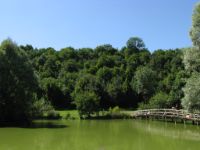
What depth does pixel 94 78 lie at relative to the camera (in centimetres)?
6819

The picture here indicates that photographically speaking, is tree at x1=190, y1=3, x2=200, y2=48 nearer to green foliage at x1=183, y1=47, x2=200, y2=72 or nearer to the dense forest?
the dense forest

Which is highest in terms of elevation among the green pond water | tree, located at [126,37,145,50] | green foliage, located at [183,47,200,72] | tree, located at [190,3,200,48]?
tree, located at [126,37,145,50]

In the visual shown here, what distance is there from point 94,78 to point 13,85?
29.8m

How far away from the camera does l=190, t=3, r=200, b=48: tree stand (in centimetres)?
2753

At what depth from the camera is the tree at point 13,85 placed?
3925cm

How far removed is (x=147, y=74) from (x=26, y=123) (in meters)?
36.0

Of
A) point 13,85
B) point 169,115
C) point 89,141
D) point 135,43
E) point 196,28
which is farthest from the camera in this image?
point 135,43

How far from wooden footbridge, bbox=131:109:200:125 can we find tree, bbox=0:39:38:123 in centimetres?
1705

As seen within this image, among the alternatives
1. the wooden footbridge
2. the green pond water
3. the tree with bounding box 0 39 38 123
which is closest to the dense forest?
the tree with bounding box 0 39 38 123

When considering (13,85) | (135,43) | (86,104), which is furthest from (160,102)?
(135,43)

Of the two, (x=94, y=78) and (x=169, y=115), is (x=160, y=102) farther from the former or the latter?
(x=94, y=78)

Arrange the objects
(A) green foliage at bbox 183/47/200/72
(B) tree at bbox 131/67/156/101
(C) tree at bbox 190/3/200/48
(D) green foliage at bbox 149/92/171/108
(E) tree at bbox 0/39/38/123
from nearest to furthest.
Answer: (C) tree at bbox 190/3/200/48, (A) green foliage at bbox 183/47/200/72, (E) tree at bbox 0/39/38/123, (D) green foliage at bbox 149/92/171/108, (B) tree at bbox 131/67/156/101

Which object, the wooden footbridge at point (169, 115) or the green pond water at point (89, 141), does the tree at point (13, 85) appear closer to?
the green pond water at point (89, 141)

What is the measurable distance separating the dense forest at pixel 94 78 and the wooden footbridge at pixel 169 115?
278cm
